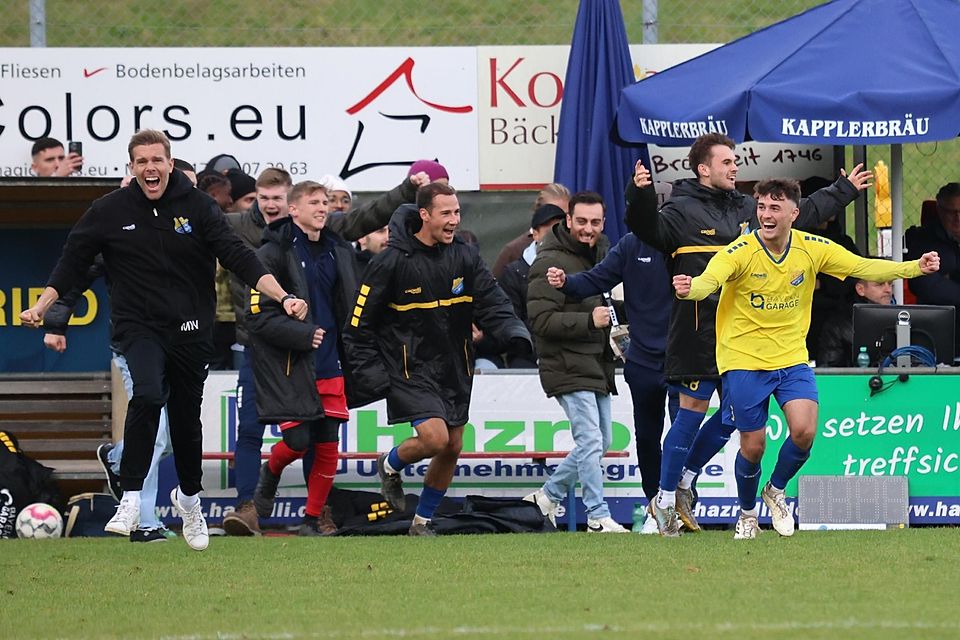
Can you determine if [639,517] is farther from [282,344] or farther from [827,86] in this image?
[827,86]

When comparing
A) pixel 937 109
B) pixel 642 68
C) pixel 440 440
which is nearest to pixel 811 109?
pixel 937 109

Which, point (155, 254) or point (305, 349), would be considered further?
point (305, 349)

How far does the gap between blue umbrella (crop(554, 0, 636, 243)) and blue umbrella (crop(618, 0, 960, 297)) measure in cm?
68

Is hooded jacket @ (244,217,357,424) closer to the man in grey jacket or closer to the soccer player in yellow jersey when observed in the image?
the man in grey jacket

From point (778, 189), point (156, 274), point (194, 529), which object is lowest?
point (194, 529)

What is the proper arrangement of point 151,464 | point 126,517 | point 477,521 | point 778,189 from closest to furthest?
point 778,189 → point 126,517 → point 151,464 → point 477,521

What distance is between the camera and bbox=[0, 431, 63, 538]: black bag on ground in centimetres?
1158

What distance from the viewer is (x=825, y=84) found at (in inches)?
485

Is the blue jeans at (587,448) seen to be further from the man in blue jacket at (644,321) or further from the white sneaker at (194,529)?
the white sneaker at (194,529)

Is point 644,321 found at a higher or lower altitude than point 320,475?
higher

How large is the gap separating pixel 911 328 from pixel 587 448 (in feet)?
8.05

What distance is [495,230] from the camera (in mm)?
14594

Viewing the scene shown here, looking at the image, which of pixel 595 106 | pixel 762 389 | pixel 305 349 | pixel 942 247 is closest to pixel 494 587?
pixel 762 389

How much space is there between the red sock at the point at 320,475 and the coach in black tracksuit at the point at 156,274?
170cm
